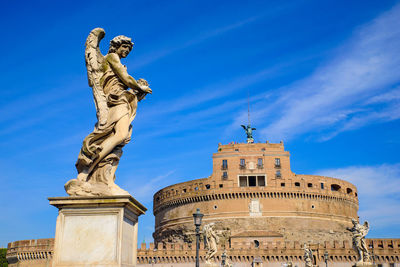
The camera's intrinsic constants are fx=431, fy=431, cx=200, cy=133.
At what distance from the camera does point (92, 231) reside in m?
4.31

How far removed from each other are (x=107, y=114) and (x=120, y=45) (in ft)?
2.89

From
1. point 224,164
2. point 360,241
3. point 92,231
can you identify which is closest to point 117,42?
point 92,231

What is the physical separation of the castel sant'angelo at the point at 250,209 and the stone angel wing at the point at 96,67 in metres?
53.9

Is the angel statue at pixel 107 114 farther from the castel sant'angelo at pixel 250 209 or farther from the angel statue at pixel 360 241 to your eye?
the castel sant'angelo at pixel 250 209

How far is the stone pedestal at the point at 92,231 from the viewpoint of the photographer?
4.22m

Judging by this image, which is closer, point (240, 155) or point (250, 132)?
point (240, 155)

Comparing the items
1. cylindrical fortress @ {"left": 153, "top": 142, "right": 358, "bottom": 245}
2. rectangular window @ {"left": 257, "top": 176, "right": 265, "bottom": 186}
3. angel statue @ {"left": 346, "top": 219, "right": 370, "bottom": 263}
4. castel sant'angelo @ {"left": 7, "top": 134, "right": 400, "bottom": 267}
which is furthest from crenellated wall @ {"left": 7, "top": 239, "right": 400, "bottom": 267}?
angel statue @ {"left": 346, "top": 219, "right": 370, "bottom": 263}

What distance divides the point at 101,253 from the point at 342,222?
67824mm

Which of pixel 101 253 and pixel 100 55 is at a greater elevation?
pixel 100 55

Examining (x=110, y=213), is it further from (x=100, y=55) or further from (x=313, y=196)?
(x=313, y=196)

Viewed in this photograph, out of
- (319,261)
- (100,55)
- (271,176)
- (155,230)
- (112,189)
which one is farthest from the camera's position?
(155,230)

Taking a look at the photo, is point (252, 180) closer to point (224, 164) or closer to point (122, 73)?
point (224, 164)

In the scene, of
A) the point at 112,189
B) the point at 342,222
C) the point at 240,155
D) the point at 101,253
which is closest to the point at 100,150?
the point at 112,189

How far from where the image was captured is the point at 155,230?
243 feet
